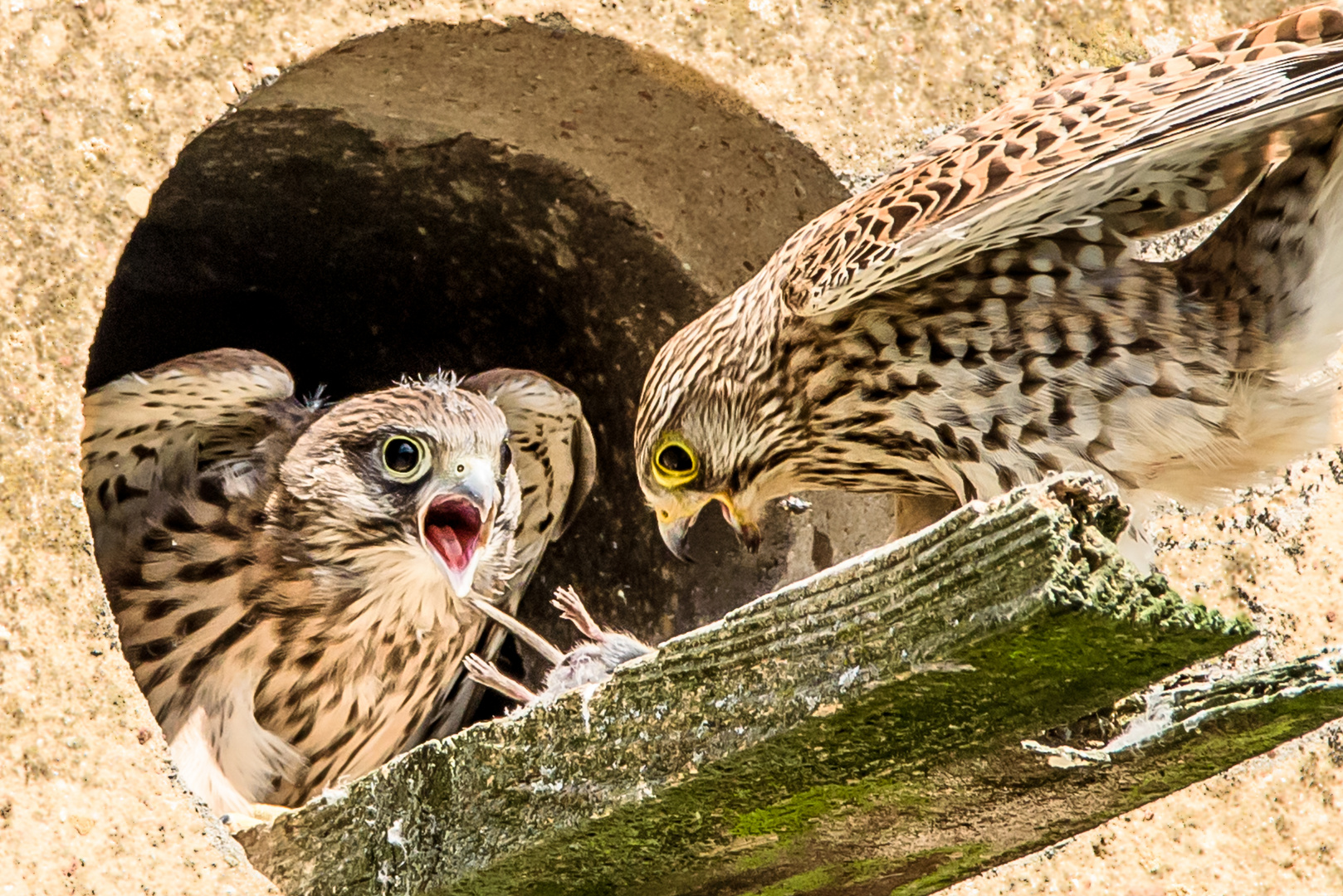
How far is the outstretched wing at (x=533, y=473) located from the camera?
381cm

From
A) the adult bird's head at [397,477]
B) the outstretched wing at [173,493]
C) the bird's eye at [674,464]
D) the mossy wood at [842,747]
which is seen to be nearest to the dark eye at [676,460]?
the bird's eye at [674,464]

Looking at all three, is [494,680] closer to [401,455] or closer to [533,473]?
[401,455]

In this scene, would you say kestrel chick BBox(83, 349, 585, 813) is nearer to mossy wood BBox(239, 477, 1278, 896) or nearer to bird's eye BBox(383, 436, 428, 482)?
bird's eye BBox(383, 436, 428, 482)

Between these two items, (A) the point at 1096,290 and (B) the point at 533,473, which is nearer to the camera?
(A) the point at 1096,290

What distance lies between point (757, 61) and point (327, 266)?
1715 mm

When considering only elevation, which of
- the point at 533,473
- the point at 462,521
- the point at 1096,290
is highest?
the point at 1096,290

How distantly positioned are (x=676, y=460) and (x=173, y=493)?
45.4 inches

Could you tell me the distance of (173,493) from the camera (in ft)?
11.2

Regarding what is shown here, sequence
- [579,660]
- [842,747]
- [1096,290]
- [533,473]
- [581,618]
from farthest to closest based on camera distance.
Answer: [533,473] → [1096,290] → [581,618] → [579,660] → [842,747]

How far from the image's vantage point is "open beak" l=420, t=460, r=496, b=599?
10.6ft

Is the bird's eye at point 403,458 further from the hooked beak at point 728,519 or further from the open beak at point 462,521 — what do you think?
the hooked beak at point 728,519

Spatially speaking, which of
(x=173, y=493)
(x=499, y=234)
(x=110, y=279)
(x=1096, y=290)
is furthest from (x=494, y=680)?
(x=499, y=234)

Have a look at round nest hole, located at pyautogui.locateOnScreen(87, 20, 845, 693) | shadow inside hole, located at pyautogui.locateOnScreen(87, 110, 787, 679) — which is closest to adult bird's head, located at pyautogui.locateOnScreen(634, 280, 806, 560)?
round nest hole, located at pyautogui.locateOnScreen(87, 20, 845, 693)

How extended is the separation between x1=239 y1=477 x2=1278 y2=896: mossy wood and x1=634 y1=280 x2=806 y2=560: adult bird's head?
1091 mm
